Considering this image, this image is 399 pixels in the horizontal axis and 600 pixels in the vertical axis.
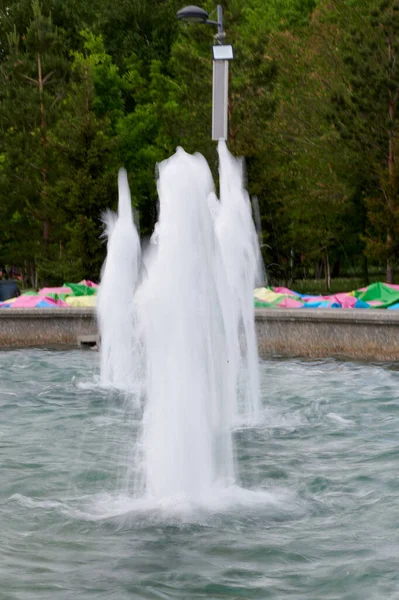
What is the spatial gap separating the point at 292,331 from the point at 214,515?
10.0m

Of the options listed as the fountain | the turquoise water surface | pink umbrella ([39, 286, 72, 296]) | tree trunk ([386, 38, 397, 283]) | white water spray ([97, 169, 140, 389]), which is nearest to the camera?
the turquoise water surface

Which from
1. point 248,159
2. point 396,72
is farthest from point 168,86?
point 396,72

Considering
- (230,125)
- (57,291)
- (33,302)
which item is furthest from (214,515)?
(230,125)

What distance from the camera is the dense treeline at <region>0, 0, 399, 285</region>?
29750 mm

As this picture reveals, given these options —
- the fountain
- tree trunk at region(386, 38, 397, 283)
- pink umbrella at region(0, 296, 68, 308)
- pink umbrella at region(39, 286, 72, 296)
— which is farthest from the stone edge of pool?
tree trunk at region(386, 38, 397, 283)

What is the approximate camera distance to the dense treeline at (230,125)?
29.8m

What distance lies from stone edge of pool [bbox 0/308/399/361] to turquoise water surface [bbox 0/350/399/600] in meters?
3.28

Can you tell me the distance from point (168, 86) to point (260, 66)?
7.57 meters

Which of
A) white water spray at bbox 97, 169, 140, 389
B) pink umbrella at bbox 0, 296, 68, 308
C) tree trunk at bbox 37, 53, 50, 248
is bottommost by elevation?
pink umbrella at bbox 0, 296, 68, 308

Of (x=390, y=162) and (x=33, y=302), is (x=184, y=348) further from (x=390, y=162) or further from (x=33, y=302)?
(x=390, y=162)

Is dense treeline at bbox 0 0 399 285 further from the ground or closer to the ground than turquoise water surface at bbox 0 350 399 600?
further from the ground

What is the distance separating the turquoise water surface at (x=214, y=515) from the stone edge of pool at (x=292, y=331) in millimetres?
3285

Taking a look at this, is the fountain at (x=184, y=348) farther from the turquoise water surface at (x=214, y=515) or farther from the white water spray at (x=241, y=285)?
the white water spray at (x=241, y=285)

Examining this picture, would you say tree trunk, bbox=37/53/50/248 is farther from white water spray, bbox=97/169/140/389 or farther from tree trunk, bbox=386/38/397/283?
white water spray, bbox=97/169/140/389
